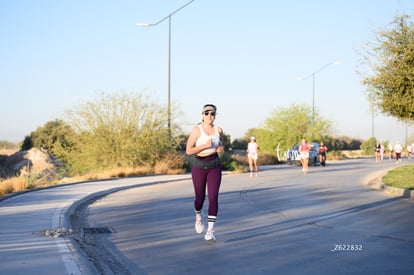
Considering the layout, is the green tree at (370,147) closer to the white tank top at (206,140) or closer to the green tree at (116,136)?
the green tree at (116,136)

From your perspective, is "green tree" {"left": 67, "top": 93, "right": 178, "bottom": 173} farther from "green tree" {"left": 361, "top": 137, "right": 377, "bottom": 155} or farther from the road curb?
"green tree" {"left": 361, "top": 137, "right": 377, "bottom": 155}

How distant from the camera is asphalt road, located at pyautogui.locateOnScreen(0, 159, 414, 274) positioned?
798cm

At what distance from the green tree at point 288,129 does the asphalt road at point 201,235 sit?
118 ft

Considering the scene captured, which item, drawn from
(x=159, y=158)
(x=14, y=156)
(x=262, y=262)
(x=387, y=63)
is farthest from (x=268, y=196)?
(x=14, y=156)

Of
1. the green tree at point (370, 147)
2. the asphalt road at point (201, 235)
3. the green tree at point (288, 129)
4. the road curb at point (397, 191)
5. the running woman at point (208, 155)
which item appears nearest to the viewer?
the asphalt road at point (201, 235)

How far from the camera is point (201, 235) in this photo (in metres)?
10.6

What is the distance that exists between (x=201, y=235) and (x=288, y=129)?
149 ft

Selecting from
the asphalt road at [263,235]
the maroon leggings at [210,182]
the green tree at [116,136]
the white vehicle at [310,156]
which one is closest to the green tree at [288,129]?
the white vehicle at [310,156]

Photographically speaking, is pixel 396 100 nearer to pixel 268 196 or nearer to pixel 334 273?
pixel 268 196

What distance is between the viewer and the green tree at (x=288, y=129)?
54969mm

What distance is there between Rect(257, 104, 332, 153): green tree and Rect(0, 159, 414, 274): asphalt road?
36.1 meters

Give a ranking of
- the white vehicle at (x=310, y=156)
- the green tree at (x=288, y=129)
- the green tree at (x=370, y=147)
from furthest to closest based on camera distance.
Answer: the green tree at (x=370, y=147) < the green tree at (x=288, y=129) < the white vehicle at (x=310, y=156)

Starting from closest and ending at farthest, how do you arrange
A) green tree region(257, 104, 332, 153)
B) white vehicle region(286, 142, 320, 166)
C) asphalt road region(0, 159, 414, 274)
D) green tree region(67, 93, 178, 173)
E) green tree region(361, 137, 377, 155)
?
asphalt road region(0, 159, 414, 274)
green tree region(67, 93, 178, 173)
white vehicle region(286, 142, 320, 166)
green tree region(257, 104, 332, 153)
green tree region(361, 137, 377, 155)

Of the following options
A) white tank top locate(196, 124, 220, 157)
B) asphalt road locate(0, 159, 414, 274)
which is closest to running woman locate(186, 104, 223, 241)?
white tank top locate(196, 124, 220, 157)
